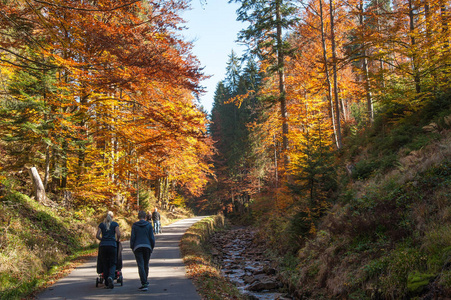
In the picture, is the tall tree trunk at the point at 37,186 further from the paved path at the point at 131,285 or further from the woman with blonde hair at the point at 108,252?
the woman with blonde hair at the point at 108,252

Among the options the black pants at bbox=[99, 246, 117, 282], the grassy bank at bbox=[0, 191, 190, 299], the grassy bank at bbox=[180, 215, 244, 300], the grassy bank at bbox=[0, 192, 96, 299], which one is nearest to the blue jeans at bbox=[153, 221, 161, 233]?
the grassy bank at bbox=[0, 191, 190, 299]

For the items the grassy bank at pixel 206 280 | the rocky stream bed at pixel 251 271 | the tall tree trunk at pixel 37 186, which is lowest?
the rocky stream bed at pixel 251 271

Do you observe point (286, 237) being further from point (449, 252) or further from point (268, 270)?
point (449, 252)

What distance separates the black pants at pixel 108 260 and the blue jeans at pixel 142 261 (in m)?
0.64

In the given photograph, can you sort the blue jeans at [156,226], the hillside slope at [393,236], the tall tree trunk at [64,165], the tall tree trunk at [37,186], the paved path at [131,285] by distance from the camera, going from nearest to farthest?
the hillside slope at [393,236], the paved path at [131,285], the tall tree trunk at [37,186], the tall tree trunk at [64,165], the blue jeans at [156,226]

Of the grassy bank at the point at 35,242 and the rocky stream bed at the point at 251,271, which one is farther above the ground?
the grassy bank at the point at 35,242

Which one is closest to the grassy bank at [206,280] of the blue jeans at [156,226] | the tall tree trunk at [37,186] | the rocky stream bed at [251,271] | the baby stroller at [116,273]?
the rocky stream bed at [251,271]

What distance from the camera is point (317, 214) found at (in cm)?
1229

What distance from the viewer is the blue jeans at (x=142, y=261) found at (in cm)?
677

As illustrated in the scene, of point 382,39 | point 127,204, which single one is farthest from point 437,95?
point 127,204

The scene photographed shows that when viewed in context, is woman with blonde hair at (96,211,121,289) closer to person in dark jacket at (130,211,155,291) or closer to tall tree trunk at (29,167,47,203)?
person in dark jacket at (130,211,155,291)

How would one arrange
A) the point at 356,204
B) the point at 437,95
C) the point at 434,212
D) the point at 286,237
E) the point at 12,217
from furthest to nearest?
the point at 286,237, the point at 437,95, the point at 12,217, the point at 356,204, the point at 434,212

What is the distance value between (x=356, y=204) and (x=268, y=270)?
4892 millimetres

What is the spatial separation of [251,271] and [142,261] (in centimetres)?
705
